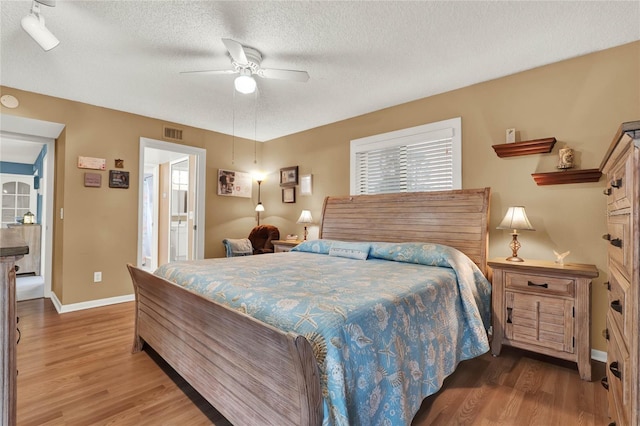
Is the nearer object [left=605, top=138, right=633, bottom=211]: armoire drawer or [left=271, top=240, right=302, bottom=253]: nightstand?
[left=605, top=138, right=633, bottom=211]: armoire drawer

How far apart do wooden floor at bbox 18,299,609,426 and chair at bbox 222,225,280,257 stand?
208cm

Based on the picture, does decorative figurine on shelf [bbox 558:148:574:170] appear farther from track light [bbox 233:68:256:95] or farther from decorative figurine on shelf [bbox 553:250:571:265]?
track light [bbox 233:68:256:95]

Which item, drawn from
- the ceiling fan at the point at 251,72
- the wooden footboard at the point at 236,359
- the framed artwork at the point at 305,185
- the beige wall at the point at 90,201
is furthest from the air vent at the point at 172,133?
→ the wooden footboard at the point at 236,359

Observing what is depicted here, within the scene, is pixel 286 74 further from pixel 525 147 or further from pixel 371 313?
pixel 525 147

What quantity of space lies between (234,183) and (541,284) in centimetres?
452

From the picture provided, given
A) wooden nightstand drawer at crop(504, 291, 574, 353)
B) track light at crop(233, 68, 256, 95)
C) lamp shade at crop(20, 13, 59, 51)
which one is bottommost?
wooden nightstand drawer at crop(504, 291, 574, 353)

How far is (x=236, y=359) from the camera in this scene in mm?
1499

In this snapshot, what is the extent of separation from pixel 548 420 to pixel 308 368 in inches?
64.7

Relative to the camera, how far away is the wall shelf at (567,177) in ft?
7.97

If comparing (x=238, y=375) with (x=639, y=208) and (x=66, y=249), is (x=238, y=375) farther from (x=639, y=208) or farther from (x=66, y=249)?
(x=66, y=249)

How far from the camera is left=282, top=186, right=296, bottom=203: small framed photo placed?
198 inches

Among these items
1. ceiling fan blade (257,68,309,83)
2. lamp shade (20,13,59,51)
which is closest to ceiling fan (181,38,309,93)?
ceiling fan blade (257,68,309,83)

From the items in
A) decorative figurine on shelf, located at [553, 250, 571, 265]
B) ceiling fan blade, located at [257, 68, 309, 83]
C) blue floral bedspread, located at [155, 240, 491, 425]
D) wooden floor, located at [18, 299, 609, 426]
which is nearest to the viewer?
blue floral bedspread, located at [155, 240, 491, 425]

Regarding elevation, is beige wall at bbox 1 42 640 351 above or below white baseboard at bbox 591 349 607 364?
above
